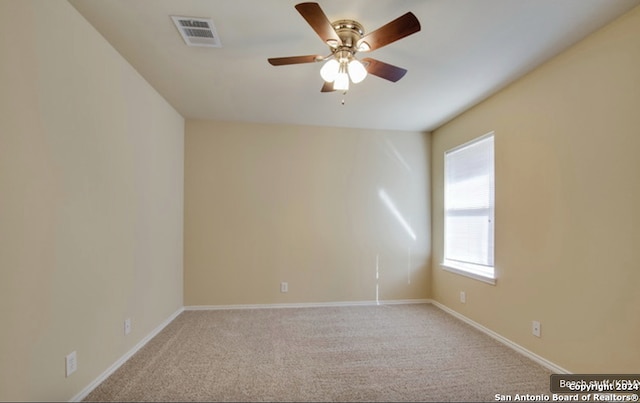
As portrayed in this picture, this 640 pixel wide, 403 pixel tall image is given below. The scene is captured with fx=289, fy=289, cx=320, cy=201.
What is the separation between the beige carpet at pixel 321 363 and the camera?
1967 mm

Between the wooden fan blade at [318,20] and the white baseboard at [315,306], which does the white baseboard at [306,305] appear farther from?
the wooden fan blade at [318,20]

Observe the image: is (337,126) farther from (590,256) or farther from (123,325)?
(123,325)

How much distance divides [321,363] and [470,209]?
2.34m

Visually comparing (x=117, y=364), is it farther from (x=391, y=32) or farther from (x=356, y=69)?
(x=391, y=32)

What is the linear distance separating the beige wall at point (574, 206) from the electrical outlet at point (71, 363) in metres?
3.37

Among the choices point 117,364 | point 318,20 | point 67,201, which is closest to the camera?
point 318,20

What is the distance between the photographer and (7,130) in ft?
4.49

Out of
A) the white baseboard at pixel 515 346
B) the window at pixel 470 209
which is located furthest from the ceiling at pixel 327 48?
the white baseboard at pixel 515 346

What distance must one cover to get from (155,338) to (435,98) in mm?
3725

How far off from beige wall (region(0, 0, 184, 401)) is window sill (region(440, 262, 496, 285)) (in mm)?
3355

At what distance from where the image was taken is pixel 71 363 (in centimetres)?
177

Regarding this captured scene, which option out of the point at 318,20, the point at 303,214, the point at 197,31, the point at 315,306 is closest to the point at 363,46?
the point at 318,20

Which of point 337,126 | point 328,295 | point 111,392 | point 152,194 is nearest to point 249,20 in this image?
point 152,194

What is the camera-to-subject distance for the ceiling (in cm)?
175
